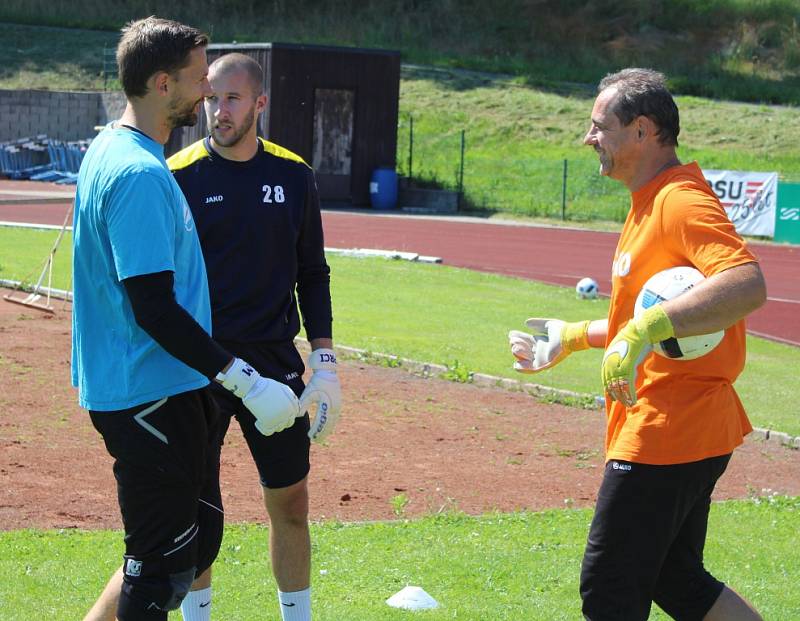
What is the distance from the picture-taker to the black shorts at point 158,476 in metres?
3.69

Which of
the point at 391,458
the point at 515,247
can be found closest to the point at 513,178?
the point at 515,247

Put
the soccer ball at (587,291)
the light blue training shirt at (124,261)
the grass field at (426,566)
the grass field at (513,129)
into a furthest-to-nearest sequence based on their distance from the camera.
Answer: the grass field at (513,129), the soccer ball at (587,291), the grass field at (426,566), the light blue training shirt at (124,261)

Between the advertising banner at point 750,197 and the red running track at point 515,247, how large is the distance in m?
1.14

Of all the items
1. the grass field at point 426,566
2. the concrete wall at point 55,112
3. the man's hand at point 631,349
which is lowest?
the grass field at point 426,566

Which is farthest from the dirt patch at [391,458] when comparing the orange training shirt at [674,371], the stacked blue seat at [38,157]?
the stacked blue seat at [38,157]

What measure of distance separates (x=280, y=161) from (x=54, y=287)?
11.4 meters

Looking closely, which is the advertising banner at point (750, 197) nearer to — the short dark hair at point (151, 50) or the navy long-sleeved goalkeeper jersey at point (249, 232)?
the navy long-sleeved goalkeeper jersey at point (249, 232)

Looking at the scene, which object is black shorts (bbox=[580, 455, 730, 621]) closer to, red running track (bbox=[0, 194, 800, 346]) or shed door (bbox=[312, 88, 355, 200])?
red running track (bbox=[0, 194, 800, 346])

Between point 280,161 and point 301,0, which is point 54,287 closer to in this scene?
point 280,161

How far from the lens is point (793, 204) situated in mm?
28297

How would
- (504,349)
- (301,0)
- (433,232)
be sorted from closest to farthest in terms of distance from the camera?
1. (504,349)
2. (433,232)
3. (301,0)

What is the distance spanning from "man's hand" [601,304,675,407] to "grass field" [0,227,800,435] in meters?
6.22

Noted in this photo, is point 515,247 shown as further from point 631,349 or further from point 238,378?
point 238,378

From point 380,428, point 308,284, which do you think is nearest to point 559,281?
point 380,428
